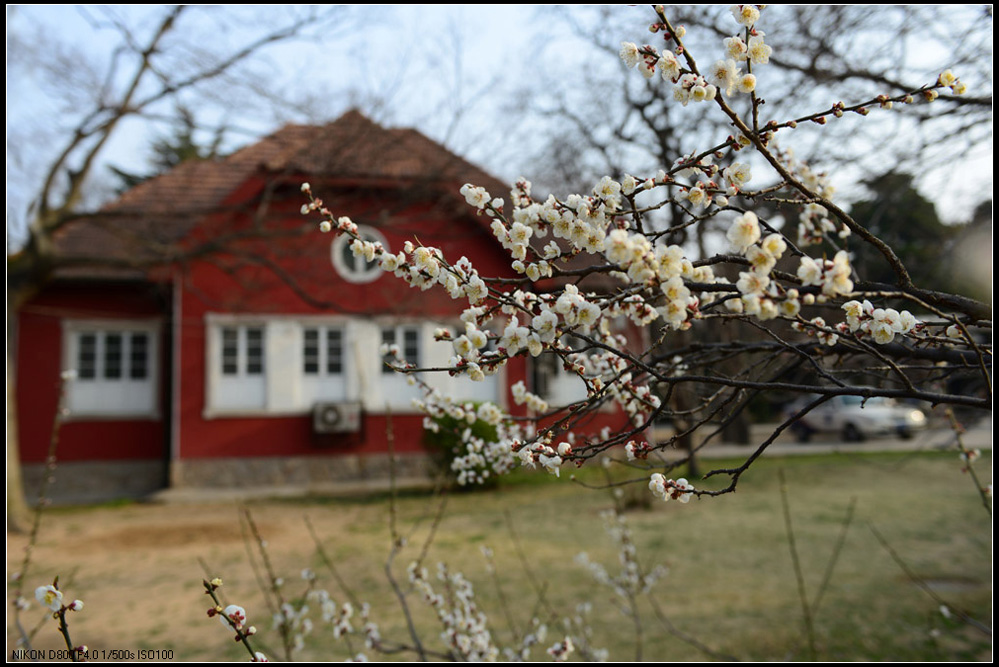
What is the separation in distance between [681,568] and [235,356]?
26.6 feet

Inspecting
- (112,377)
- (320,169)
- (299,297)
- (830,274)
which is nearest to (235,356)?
(299,297)

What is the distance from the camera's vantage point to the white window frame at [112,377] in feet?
36.8

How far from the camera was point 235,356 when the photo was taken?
11172 mm

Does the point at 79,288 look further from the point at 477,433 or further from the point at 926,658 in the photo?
the point at 926,658

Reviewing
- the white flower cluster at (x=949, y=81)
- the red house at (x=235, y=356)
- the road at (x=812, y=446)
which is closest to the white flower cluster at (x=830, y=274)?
the white flower cluster at (x=949, y=81)

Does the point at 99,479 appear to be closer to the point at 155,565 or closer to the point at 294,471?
the point at 294,471

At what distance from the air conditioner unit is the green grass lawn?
124 cm

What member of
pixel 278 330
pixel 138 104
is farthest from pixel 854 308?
pixel 278 330

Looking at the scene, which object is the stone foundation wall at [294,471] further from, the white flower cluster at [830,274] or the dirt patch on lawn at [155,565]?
the white flower cluster at [830,274]

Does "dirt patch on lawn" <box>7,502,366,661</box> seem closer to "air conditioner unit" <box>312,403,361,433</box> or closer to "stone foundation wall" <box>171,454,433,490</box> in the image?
"stone foundation wall" <box>171,454,433,490</box>

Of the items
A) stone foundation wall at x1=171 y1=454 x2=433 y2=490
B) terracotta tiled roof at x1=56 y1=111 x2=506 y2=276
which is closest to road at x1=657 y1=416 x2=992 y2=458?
stone foundation wall at x1=171 y1=454 x2=433 y2=490

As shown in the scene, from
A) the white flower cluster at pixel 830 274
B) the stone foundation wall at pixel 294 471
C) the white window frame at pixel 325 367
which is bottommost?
the stone foundation wall at pixel 294 471

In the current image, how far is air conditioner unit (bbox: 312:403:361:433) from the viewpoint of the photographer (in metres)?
10.9

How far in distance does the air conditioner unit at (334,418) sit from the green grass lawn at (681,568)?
1242 millimetres
